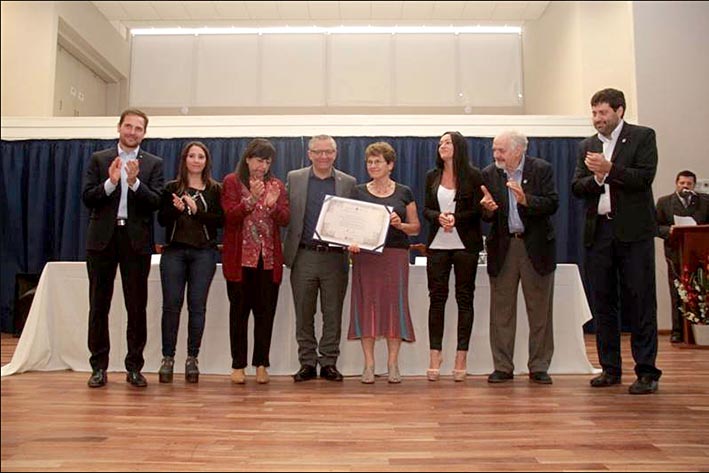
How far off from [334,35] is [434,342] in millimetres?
5217

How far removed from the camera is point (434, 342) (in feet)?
10.4

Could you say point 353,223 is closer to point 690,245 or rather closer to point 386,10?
point 690,245

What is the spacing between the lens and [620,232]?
2.80m

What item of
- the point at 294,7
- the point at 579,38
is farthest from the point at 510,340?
the point at 294,7

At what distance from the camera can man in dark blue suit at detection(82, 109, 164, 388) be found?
2902 millimetres

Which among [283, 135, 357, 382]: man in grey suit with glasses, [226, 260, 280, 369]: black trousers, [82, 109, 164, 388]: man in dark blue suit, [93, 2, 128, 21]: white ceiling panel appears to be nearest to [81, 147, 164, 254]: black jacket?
[82, 109, 164, 388]: man in dark blue suit

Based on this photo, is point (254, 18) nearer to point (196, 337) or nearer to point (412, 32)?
point (412, 32)

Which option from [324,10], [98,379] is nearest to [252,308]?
[98,379]

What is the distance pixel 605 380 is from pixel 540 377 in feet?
1.06

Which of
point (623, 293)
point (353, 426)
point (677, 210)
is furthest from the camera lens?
point (677, 210)

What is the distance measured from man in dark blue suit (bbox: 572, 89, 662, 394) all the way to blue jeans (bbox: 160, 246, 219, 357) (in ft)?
6.62

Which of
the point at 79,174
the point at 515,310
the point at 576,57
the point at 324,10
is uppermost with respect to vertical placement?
the point at 324,10

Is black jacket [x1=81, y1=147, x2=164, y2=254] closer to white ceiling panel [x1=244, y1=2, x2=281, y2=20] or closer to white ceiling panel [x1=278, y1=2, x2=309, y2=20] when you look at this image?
white ceiling panel [x1=244, y1=2, x2=281, y2=20]

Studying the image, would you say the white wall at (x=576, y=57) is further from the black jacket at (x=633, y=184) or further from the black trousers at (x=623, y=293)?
the black trousers at (x=623, y=293)
